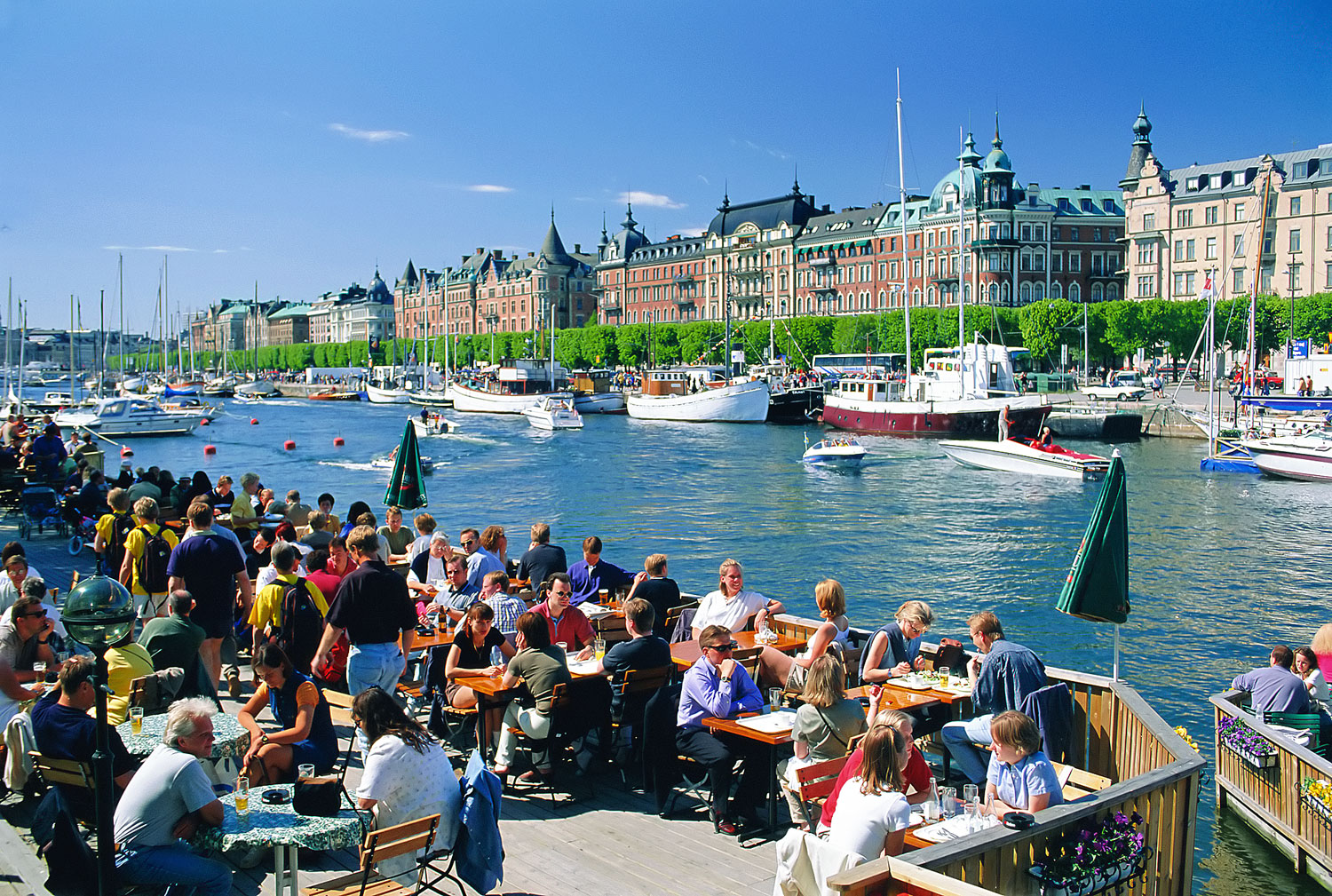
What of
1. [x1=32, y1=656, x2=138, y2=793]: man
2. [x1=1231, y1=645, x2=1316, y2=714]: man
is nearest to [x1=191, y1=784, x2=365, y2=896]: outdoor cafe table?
[x1=32, y1=656, x2=138, y2=793]: man

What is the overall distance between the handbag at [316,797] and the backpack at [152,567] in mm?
5536

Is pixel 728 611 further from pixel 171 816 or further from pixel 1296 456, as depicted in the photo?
pixel 1296 456

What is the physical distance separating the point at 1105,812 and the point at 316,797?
3.91 meters

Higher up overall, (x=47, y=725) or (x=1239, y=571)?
(x=47, y=725)

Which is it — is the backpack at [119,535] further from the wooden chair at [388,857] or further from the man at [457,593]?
the wooden chair at [388,857]

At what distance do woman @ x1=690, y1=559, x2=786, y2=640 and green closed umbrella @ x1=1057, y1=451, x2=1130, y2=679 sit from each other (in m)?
2.72

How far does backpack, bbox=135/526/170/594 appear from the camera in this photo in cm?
1034

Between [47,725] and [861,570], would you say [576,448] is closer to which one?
[861,570]

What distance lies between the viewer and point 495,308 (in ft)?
514

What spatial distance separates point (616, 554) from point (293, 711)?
19377 mm

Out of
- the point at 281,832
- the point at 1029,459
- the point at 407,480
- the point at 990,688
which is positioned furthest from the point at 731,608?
the point at 1029,459

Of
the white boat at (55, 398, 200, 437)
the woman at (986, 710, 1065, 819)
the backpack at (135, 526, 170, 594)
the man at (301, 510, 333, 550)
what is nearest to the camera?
the woman at (986, 710, 1065, 819)

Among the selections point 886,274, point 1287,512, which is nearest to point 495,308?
point 886,274

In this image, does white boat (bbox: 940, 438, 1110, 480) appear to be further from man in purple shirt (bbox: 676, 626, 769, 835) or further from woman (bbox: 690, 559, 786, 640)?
man in purple shirt (bbox: 676, 626, 769, 835)
